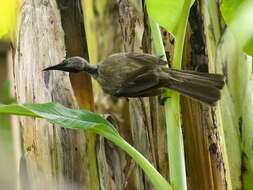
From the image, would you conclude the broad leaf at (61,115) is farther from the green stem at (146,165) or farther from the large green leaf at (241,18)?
the large green leaf at (241,18)

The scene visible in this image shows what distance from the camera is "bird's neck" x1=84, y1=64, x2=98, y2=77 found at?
750mm

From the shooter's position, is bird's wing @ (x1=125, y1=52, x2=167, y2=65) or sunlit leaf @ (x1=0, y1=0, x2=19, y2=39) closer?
bird's wing @ (x1=125, y1=52, x2=167, y2=65)

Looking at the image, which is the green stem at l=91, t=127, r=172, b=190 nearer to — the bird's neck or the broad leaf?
the broad leaf

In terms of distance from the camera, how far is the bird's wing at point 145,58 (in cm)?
71

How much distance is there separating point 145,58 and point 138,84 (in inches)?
1.6

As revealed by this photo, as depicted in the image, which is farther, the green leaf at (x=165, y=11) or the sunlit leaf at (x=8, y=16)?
the sunlit leaf at (x=8, y=16)

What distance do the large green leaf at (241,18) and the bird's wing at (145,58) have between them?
0.11 metres

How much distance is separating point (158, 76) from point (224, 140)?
0.17m

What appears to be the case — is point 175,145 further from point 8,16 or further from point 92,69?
point 8,16

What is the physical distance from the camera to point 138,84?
0.71 meters

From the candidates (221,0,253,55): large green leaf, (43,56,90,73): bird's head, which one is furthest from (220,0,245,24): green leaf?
(43,56,90,73): bird's head

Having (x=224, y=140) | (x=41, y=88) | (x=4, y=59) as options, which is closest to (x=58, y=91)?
(x=41, y=88)

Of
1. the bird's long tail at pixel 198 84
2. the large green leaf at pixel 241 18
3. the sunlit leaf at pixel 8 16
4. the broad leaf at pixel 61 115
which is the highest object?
the sunlit leaf at pixel 8 16

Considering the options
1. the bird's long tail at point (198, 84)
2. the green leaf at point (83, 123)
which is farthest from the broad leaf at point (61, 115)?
the bird's long tail at point (198, 84)
